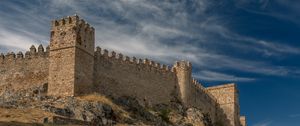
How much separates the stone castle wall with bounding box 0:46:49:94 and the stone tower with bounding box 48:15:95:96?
51.1 inches

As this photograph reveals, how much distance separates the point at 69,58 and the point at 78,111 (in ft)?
15.0

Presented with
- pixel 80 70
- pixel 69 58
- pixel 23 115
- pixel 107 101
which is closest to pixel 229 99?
pixel 107 101

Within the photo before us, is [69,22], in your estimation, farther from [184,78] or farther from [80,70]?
[184,78]

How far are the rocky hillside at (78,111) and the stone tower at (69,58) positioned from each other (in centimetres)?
87

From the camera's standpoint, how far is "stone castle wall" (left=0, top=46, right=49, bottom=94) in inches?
1485

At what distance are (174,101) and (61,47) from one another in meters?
14.6

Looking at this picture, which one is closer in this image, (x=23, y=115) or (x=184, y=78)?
(x=23, y=115)

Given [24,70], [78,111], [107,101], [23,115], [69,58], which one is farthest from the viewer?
[24,70]

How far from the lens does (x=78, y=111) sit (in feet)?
109

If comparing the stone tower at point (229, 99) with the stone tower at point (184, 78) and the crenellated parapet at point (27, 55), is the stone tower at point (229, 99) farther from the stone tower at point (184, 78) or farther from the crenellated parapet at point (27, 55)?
the crenellated parapet at point (27, 55)

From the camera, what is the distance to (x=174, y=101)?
4784 centimetres

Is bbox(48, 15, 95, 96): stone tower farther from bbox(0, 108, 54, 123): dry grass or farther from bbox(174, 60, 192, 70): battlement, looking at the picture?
bbox(174, 60, 192, 70): battlement

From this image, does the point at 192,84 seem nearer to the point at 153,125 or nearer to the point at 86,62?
the point at 153,125

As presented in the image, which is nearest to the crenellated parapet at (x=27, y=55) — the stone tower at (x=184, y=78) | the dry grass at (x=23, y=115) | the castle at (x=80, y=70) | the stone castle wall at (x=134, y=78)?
the castle at (x=80, y=70)
